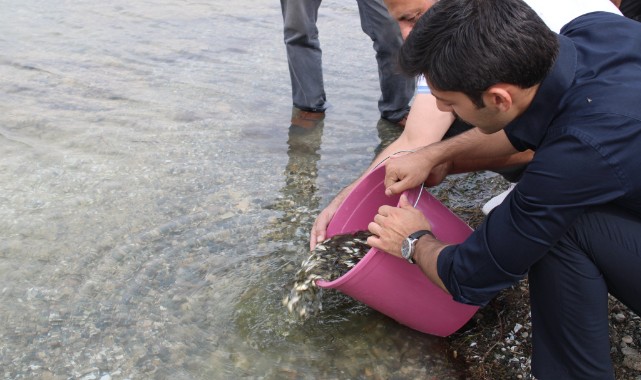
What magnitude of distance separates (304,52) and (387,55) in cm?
60

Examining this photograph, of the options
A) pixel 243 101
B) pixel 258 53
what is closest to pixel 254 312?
pixel 243 101

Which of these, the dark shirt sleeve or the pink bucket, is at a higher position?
the dark shirt sleeve

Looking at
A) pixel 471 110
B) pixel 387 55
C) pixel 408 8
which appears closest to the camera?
pixel 471 110

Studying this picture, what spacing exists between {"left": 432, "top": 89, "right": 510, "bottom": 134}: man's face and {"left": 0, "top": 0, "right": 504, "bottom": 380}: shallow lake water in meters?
1.03

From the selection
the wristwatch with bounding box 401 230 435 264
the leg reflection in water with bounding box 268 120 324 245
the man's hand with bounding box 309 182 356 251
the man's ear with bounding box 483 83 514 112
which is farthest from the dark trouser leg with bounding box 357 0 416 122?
the man's ear with bounding box 483 83 514 112

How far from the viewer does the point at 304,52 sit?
15.2ft

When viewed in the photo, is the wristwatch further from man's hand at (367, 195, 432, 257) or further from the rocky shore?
the rocky shore

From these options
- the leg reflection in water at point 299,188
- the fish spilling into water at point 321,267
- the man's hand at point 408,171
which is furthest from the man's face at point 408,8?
the leg reflection in water at point 299,188

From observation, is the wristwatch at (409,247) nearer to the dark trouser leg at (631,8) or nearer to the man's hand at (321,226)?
the man's hand at (321,226)

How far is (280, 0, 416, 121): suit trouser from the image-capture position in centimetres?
435

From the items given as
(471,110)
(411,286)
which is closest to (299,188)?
(411,286)

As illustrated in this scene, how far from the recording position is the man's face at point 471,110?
1946mm

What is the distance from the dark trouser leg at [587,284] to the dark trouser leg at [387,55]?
2.30m

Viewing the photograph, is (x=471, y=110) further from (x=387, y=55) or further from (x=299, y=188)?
(x=387, y=55)
